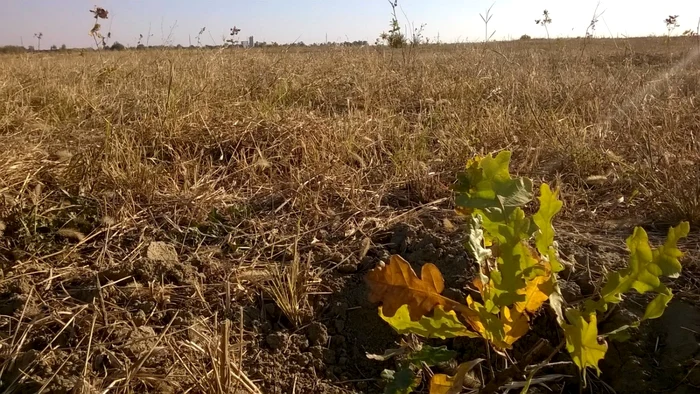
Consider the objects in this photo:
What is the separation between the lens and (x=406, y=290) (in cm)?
126

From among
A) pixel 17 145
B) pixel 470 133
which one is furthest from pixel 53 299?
pixel 470 133

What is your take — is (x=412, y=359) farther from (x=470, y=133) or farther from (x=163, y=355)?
(x=470, y=133)

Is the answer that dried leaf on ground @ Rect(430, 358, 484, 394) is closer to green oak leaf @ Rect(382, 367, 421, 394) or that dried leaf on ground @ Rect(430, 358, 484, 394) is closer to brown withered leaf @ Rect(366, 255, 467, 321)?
green oak leaf @ Rect(382, 367, 421, 394)

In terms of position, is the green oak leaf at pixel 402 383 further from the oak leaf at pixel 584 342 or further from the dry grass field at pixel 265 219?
the oak leaf at pixel 584 342

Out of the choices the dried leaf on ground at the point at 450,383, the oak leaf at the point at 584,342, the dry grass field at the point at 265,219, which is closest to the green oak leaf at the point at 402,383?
the dried leaf on ground at the point at 450,383

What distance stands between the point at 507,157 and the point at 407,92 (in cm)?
280

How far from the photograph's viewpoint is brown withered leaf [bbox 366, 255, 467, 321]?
4.12ft

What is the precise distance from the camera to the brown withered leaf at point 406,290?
1.25m

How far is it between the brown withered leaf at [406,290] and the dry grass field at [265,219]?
24 cm

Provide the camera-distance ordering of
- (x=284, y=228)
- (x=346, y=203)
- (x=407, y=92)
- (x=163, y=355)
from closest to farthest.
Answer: (x=163, y=355) < (x=284, y=228) < (x=346, y=203) < (x=407, y=92)

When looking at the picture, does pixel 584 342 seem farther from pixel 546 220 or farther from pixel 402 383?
pixel 402 383

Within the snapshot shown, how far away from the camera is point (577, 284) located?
4.94 ft

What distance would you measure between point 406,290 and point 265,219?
2.93 ft

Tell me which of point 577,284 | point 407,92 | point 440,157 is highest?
point 407,92
